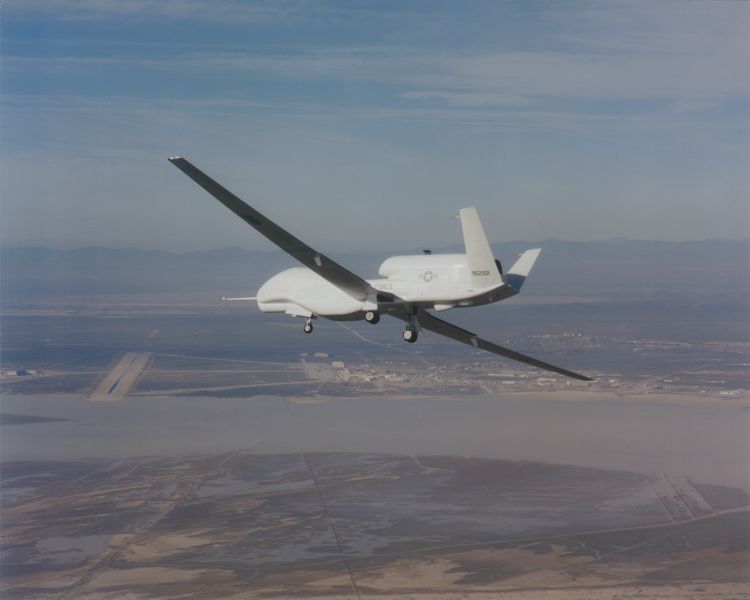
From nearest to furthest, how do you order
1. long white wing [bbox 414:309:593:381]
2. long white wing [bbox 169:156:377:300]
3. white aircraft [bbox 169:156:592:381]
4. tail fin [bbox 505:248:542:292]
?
long white wing [bbox 169:156:377:300] < white aircraft [bbox 169:156:592:381] < tail fin [bbox 505:248:542:292] < long white wing [bbox 414:309:593:381]

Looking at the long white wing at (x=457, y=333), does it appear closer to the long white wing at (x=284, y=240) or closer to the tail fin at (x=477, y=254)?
the long white wing at (x=284, y=240)

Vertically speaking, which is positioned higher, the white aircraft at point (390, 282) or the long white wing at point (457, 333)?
the white aircraft at point (390, 282)

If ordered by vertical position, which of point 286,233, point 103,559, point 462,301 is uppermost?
point 286,233

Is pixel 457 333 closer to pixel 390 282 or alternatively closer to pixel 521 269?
pixel 521 269

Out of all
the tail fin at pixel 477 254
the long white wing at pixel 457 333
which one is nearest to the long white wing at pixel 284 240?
the long white wing at pixel 457 333

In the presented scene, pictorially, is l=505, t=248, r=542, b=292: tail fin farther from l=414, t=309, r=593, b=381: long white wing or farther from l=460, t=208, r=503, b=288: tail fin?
l=414, t=309, r=593, b=381: long white wing

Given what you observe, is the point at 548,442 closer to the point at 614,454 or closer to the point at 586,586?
the point at 614,454

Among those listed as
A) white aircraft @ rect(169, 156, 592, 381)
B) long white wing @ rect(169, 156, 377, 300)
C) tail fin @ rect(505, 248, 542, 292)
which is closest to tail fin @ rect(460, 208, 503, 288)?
white aircraft @ rect(169, 156, 592, 381)

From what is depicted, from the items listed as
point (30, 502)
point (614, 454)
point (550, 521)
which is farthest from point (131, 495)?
point (614, 454)
